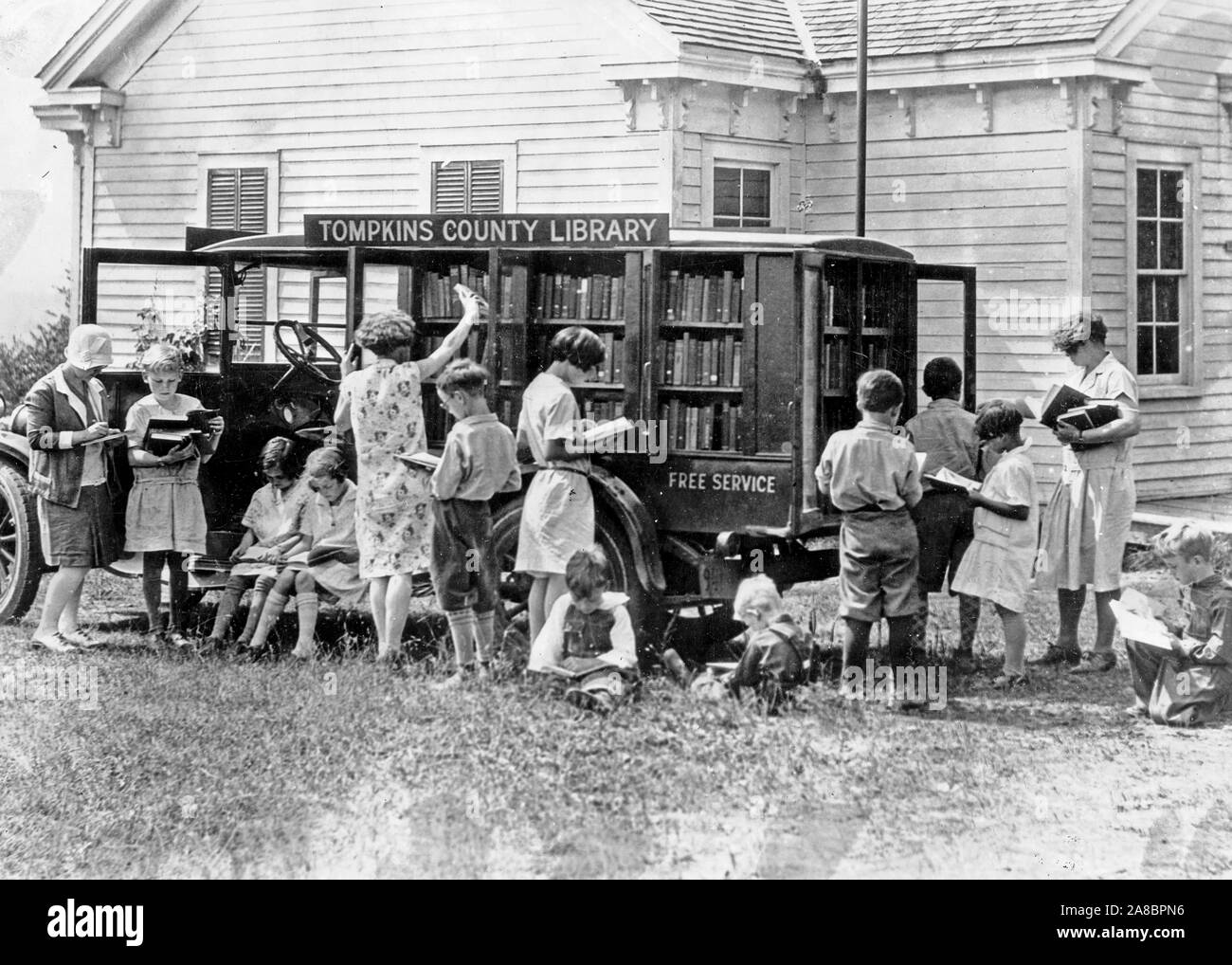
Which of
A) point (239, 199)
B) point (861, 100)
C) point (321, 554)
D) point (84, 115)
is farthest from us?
point (84, 115)

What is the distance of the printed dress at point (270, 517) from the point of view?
7461 millimetres

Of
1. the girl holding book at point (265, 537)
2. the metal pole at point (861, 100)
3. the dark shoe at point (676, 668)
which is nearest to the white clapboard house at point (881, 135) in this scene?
the metal pole at point (861, 100)

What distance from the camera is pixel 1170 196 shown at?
12.0 m

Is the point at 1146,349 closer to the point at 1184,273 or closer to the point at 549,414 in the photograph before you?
the point at 1184,273

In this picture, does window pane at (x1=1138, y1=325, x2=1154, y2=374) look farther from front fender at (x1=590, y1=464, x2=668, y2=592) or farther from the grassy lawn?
front fender at (x1=590, y1=464, x2=668, y2=592)

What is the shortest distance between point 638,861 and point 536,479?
7.52ft

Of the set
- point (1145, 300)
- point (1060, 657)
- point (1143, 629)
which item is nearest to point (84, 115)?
point (1145, 300)

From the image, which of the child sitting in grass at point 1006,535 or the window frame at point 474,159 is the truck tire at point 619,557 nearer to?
the child sitting in grass at point 1006,535

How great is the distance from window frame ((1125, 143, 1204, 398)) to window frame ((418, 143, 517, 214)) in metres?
4.82

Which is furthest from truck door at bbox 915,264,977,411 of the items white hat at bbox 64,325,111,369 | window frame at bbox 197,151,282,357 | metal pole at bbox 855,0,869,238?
white hat at bbox 64,325,111,369

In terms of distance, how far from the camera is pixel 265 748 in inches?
221

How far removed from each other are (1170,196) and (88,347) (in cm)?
848
